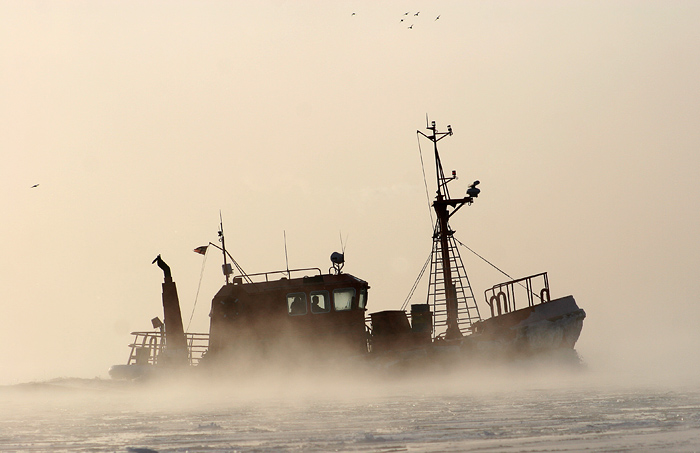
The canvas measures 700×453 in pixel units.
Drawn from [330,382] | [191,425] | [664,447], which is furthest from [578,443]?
[330,382]

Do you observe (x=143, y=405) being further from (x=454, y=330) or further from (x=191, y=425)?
(x=454, y=330)

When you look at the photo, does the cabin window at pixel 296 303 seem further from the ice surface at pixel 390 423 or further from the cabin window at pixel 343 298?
the ice surface at pixel 390 423

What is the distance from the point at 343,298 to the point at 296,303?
1644mm

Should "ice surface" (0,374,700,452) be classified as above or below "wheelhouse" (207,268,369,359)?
below

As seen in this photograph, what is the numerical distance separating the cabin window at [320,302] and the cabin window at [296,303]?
1.03 feet

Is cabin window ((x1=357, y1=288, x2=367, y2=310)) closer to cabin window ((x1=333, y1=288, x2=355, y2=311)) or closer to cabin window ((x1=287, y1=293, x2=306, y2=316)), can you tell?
cabin window ((x1=333, y1=288, x2=355, y2=311))

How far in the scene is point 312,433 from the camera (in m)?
11.6

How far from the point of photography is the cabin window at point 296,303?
27062 millimetres

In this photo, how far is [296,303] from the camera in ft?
88.9

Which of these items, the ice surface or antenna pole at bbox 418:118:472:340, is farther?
antenna pole at bbox 418:118:472:340

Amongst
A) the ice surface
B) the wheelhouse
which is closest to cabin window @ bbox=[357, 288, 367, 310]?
the wheelhouse

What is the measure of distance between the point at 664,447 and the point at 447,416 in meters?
5.22

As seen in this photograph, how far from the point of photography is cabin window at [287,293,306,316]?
27.1 metres

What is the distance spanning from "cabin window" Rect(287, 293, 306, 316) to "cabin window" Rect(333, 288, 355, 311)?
3.56ft
